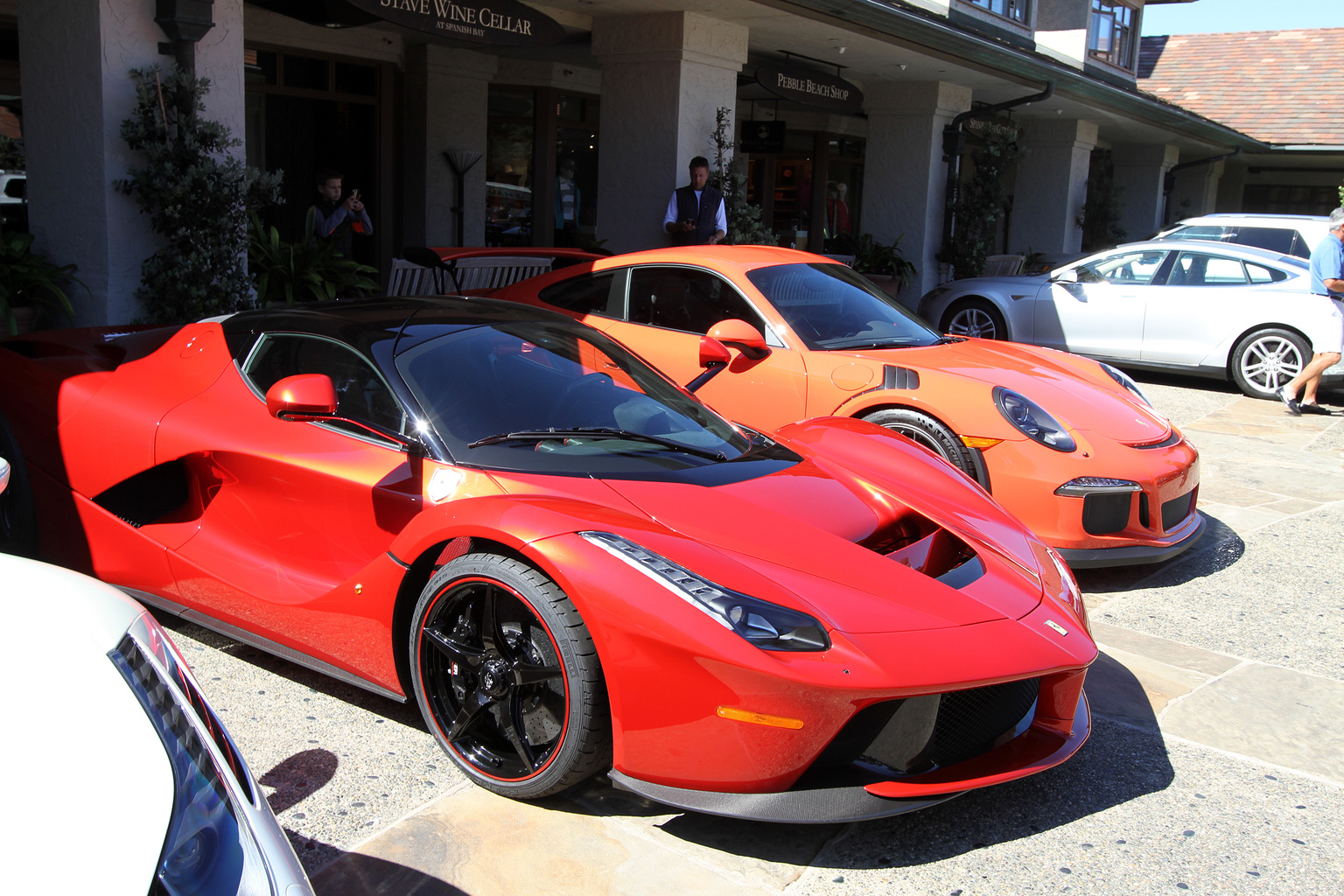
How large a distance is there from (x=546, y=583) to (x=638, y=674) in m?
0.34

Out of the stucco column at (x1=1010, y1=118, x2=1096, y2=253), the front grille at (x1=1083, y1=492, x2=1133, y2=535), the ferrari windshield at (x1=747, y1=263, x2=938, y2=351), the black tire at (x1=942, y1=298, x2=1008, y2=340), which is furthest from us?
the stucco column at (x1=1010, y1=118, x2=1096, y2=253)

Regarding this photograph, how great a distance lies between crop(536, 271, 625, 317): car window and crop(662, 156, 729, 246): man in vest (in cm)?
360

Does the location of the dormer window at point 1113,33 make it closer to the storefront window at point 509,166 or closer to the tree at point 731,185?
the storefront window at point 509,166

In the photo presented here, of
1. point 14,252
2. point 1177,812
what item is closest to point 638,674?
point 1177,812

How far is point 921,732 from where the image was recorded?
8.20 ft

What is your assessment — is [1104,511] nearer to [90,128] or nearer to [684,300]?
[684,300]

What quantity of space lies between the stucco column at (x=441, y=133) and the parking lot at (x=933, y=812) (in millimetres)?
9364

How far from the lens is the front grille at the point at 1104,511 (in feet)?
14.8

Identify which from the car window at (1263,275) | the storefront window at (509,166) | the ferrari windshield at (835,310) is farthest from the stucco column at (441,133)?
the car window at (1263,275)

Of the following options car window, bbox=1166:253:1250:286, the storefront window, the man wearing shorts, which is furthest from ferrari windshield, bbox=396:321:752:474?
the storefront window

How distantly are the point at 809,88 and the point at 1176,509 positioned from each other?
7666 millimetres

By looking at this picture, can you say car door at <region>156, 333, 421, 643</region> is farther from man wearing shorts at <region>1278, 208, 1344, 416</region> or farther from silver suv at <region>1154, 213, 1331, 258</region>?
silver suv at <region>1154, 213, 1331, 258</region>

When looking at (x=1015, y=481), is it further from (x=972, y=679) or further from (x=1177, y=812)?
(x=972, y=679)

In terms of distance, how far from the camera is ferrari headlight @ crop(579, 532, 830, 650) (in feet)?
7.96
